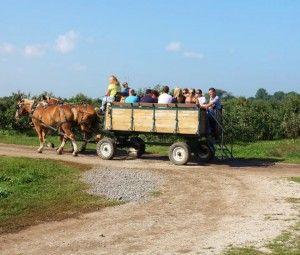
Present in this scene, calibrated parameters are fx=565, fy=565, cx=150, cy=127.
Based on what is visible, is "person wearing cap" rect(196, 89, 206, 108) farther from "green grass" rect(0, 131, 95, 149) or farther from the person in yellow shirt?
"green grass" rect(0, 131, 95, 149)

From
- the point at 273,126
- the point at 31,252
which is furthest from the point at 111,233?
the point at 273,126

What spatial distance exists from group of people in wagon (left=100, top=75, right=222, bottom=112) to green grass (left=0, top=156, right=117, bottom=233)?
148 inches

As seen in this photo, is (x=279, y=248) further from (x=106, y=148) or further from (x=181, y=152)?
(x=106, y=148)

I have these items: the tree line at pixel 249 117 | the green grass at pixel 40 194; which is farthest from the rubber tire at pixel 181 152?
the tree line at pixel 249 117

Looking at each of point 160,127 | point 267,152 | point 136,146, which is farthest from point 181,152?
point 267,152

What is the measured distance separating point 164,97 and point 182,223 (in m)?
9.23

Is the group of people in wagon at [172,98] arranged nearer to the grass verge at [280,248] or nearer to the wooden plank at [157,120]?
the wooden plank at [157,120]

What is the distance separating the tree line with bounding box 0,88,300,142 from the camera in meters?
32.5

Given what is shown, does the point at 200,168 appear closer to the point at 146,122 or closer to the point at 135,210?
the point at 146,122

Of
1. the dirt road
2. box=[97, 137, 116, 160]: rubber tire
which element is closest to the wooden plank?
box=[97, 137, 116, 160]: rubber tire

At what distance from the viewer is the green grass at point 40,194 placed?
41.5ft

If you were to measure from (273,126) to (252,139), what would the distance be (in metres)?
2.71

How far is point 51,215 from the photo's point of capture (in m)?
12.7

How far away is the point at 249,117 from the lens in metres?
35.8
